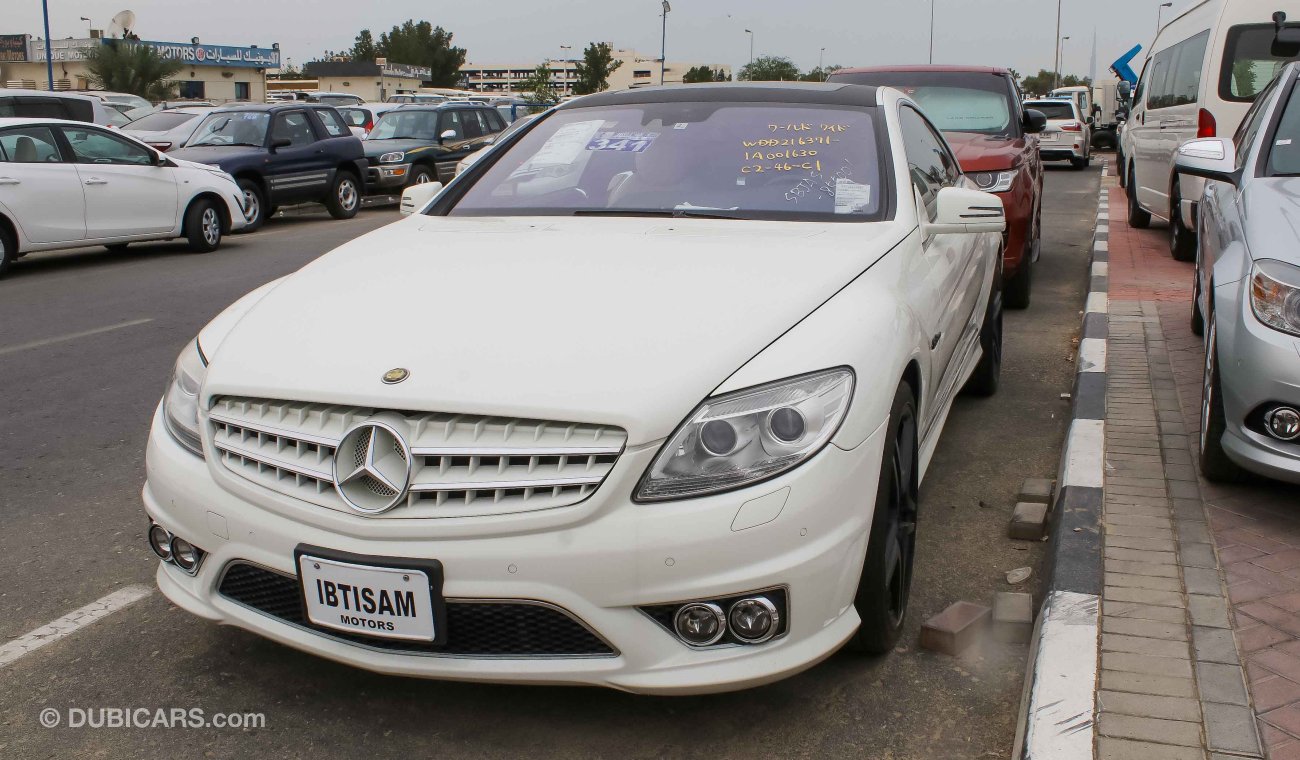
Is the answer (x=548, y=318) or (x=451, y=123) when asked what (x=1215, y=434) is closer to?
(x=548, y=318)

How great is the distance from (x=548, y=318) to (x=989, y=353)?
355cm

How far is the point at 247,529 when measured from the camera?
8.68 ft

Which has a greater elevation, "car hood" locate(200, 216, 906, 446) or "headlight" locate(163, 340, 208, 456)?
"car hood" locate(200, 216, 906, 446)

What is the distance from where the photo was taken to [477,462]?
2473 mm

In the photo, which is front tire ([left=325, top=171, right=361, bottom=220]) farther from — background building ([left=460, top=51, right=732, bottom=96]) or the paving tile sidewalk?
background building ([left=460, top=51, right=732, bottom=96])

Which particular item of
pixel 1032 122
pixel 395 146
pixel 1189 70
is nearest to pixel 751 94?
pixel 1032 122

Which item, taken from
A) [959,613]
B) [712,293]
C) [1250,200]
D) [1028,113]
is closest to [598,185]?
[712,293]

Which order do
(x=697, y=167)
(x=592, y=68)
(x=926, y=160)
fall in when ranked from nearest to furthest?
1. (x=697, y=167)
2. (x=926, y=160)
3. (x=592, y=68)

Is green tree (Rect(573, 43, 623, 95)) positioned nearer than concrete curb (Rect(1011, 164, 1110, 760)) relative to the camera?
No

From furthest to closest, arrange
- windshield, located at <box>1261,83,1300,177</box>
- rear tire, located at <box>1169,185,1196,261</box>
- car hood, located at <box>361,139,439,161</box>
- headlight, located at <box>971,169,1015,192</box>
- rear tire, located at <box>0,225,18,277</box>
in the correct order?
car hood, located at <box>361,139,439,161</box>
rear tire, located at <box>0,225,18,277</box>
rear tire, located at <box>1169,185,1196,261</box>
headlight, located at <box>971,169,1015,192</box>
windshield, located at <box>1261,83,1300,177</box>

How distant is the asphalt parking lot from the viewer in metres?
2.76

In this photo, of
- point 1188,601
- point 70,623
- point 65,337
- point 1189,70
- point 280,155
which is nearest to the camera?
point 1188,601

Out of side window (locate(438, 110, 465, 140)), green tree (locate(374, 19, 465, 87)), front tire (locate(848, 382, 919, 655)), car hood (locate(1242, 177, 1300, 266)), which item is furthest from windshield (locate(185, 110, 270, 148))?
green tree (locate(374, 19, 465, 87))

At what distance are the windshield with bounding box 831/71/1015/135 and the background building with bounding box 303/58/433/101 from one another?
80756mm
